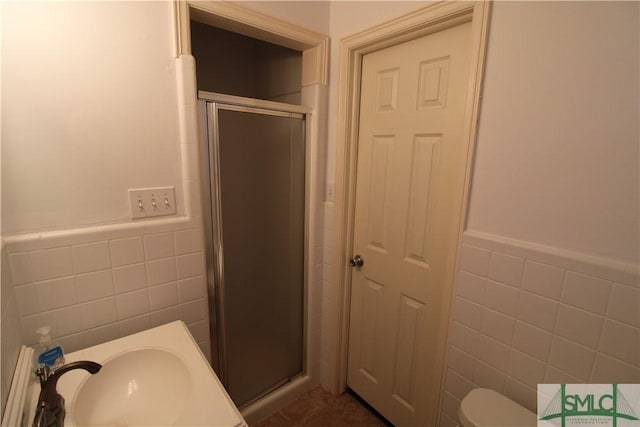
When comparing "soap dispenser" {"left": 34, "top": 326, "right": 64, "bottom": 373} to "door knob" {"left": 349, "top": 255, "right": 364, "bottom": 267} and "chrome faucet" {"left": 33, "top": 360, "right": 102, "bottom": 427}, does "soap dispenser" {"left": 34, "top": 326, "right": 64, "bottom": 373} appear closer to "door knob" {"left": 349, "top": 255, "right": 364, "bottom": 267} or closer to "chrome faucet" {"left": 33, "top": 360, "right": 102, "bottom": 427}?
"chrome faucet" {"left": 33, "top": 360, "right": 102, "bottom": 427}

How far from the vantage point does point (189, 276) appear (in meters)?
1.31

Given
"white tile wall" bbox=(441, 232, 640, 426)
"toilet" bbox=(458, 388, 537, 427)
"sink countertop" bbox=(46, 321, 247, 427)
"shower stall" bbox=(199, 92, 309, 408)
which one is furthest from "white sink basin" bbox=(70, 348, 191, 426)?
"white tile wall" bbox=(441, 232, 640, 426)

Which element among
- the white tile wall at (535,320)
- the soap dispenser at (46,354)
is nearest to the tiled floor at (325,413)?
the white tile wall at (535,320)

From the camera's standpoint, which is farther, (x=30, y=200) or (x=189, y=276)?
(x=189, y=276)

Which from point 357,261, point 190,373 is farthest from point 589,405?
point 190,373

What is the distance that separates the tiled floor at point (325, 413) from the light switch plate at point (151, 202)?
1334 millimetres

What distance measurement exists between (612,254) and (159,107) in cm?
156

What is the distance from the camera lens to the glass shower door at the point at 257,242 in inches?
54.8

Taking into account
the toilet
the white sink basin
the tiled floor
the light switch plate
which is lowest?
the tiled floor

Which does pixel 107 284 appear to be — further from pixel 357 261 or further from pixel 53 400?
pixel 357 261

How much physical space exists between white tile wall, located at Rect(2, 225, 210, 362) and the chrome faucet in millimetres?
366

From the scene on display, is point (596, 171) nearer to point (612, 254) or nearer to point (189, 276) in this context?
point (612, 254)

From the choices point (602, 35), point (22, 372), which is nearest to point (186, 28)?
point (22, 372)

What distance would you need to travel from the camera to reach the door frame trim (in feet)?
3.45
